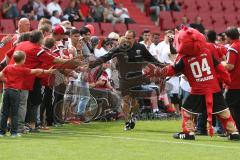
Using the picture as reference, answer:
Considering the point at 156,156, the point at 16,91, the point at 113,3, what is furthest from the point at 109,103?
the point at 113,3

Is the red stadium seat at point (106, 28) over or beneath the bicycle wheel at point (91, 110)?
over

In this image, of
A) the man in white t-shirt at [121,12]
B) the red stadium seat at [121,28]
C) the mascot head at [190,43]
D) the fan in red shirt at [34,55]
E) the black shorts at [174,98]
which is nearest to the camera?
the mascot head at [190,43]

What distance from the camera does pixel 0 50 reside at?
64.0ft

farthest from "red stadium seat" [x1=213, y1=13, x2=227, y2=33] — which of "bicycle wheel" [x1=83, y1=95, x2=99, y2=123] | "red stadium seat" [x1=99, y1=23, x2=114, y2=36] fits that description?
"bicycle wheel" [x1=83, y1=95, x2=99, y2=123]

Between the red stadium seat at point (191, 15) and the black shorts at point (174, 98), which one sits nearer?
the black shorts at point (174, 98)

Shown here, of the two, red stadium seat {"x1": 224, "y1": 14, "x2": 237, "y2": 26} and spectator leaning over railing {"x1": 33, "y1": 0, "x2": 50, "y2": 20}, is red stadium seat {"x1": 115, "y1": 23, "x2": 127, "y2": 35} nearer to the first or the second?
spectator leaning over railing {"x1": 33, "y1": 0, "x2": 50, "y2": 20}

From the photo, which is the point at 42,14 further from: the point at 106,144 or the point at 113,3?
the point at 106,144

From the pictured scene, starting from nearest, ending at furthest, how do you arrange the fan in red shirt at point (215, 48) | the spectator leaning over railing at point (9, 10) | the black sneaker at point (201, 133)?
1. the fan in red shirt at point (215, 48)
2. the black sneaker at point (201, 133)
3. the spectator leaning over railing at point (9, 10)

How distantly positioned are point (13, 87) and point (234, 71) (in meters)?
3.80

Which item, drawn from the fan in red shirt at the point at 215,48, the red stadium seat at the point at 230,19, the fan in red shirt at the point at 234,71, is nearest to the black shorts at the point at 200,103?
the fan in red shirt at the point at 234,71

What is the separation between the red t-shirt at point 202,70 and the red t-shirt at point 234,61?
637 mm

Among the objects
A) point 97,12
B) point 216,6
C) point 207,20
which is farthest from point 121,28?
point 216,6

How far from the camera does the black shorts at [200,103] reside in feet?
41.4

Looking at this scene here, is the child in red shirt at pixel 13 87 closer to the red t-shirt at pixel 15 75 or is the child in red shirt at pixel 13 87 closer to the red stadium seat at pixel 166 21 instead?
the red t-shirt at pixel 15 75
